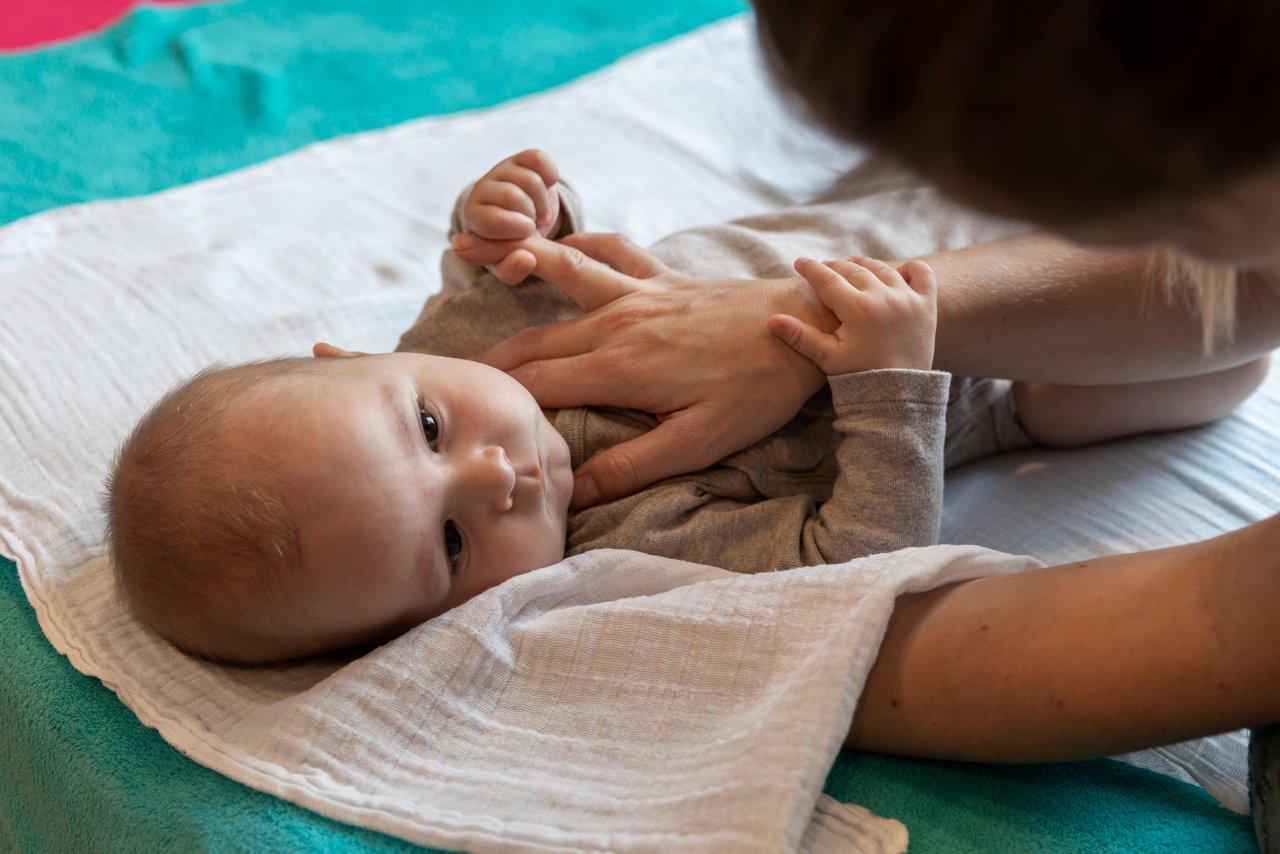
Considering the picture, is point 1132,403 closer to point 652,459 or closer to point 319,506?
point 652,459

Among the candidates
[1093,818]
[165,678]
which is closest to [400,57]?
[165,678]

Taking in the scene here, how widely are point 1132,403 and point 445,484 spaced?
2.28ft

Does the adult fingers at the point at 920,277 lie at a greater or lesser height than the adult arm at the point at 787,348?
greater

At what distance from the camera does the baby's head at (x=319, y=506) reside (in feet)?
2.74

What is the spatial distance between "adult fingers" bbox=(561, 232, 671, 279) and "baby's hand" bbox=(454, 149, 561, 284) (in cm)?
4

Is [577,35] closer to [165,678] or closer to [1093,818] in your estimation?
[165,678]

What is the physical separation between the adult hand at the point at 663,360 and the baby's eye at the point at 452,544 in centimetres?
13

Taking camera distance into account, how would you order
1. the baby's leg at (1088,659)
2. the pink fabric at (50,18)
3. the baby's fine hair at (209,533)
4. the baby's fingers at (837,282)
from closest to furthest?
the baby's leg at (1088,659)
the baby's fine hair at (209,533)
the baby's fingers at (837,282)
the pink fabric at (50,18)

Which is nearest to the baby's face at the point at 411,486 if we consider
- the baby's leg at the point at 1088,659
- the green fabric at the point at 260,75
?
the baby's leg at the point at 1088,659

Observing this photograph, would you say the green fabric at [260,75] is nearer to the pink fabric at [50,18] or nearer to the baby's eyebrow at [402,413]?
the pink fabric at [50,18]

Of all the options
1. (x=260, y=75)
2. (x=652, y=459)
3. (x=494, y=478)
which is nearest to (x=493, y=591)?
(x=494, y=478)

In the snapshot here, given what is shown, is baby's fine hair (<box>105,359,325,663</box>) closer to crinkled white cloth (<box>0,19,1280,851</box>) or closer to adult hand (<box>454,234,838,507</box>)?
crinkled white cloth (<box>0,19,1280,851</box>)

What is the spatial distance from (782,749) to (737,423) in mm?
347

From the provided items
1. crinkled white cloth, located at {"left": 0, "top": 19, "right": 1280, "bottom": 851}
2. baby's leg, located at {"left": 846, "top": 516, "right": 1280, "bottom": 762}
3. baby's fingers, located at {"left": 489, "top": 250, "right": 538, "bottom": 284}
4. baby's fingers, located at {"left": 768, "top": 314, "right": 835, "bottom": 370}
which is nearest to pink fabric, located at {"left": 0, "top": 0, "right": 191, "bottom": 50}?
crinkled white cloth, located at {"left": 0, "top": 19, "right": 1280, "bottom": 851}
